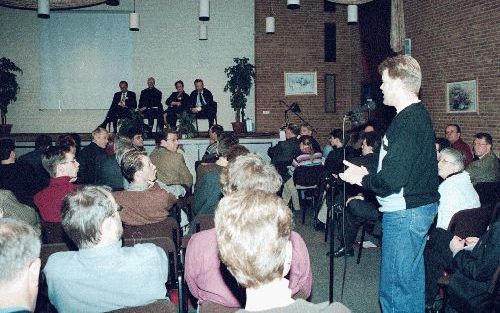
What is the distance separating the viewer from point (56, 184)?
3688mm

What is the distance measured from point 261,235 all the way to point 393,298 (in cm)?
169

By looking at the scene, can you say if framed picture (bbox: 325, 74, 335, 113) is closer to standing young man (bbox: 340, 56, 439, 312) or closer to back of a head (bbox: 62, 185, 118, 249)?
standing young man (bbox: 340, 56, 439, 312)

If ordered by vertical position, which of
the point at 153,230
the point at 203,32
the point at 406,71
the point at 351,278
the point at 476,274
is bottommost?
the point at 351,278

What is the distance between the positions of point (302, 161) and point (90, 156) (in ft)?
9.73

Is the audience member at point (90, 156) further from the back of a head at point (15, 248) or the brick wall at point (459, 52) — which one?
the brick wall at point (459, 52)

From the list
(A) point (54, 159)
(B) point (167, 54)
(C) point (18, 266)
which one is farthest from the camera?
(B) point (167, 54)

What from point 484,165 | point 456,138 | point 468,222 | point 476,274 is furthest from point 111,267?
point 456,138

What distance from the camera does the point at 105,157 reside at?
210 inches

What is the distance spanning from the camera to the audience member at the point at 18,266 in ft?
4.72

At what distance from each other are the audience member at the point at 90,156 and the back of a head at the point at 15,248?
448cm

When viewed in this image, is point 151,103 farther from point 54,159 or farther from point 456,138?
point 54,159

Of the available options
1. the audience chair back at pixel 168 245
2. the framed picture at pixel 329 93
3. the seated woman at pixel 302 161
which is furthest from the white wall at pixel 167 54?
the audience chair back at pixel 168 245

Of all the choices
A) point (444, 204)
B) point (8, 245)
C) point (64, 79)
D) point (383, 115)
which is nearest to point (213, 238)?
point (8, 245)

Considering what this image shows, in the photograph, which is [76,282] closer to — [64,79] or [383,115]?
[383,115]
